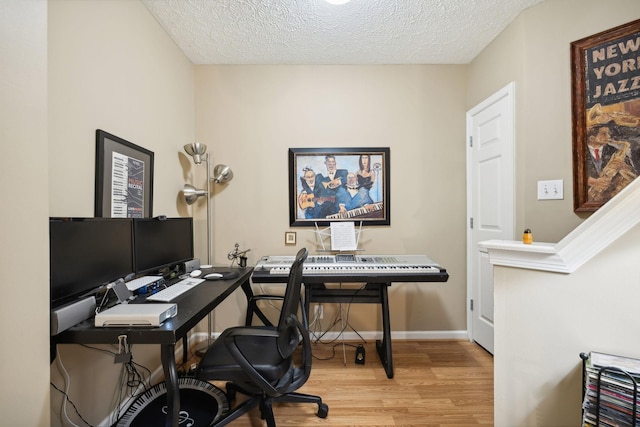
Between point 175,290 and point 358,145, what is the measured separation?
1922mm

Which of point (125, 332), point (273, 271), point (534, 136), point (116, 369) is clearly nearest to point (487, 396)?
point (273, 271)

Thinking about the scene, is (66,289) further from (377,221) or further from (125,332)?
(377,221)

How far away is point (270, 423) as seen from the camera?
130 cm

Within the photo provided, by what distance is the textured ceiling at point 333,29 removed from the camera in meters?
1.76

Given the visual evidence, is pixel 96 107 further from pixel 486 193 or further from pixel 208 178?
pixel 486 193

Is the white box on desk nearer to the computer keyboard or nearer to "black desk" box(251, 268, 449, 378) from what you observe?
the computer keyboard

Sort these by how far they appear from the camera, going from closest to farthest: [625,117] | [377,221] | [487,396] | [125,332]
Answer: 1. [125,332]
2. [625,117]
3. [487,396]
4. [377,221]

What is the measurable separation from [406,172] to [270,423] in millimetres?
2182

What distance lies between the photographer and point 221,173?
89.2 inches

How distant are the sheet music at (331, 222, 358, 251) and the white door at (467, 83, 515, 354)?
1.15m

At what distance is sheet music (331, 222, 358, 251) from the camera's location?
227 centimetres

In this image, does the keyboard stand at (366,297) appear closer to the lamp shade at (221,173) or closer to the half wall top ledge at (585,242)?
the half wall top ledge at (585,242)

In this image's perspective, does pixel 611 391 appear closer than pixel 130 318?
Yes

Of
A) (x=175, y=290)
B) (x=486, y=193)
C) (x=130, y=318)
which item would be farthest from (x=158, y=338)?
(x=486, y=193)
